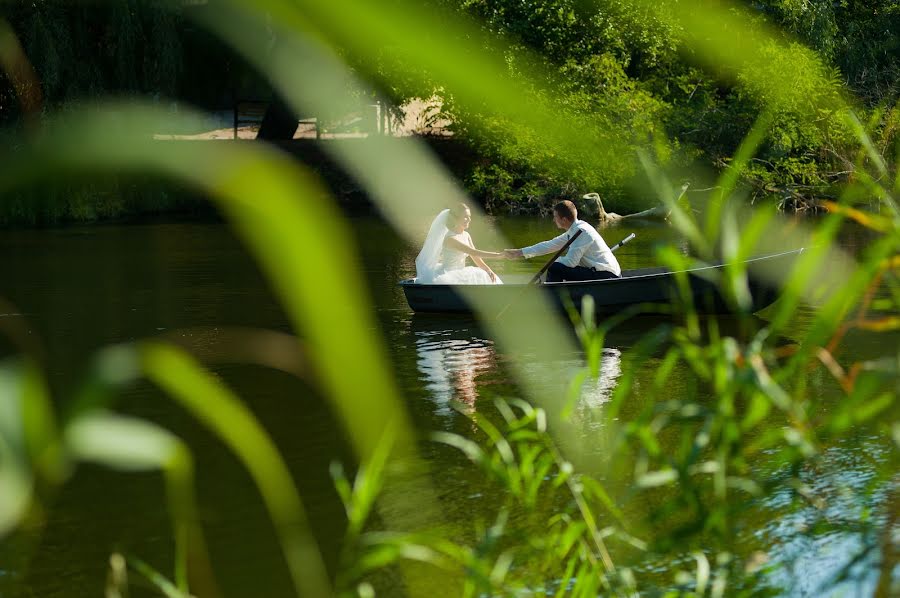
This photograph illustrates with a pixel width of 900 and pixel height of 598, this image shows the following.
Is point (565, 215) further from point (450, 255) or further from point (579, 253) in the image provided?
point (450, 255)

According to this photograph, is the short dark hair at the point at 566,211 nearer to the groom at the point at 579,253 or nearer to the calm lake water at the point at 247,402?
the groom at the point at 579,253

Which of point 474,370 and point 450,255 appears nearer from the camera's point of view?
point 474,370

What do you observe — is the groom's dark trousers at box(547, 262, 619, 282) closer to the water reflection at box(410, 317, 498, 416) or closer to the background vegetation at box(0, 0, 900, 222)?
the water reflection at box(410, 317, 498, 416)

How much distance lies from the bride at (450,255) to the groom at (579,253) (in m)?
0.70

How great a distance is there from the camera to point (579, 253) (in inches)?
463

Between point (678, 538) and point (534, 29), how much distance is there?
24585 mm

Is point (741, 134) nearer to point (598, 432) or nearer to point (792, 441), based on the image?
point (598, 432)

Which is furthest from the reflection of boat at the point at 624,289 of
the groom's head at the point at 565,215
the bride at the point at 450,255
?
the groom's head at the point at 565,215

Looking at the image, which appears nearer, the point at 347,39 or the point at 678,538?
the point at 347,39

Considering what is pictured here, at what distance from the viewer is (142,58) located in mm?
22469

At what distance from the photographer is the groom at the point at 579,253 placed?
11.7 meters

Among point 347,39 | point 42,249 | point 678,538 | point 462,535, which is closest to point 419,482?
point 462,535

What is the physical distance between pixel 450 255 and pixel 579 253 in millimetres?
1344

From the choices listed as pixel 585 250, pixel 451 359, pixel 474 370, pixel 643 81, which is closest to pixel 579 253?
pixel 585 250
